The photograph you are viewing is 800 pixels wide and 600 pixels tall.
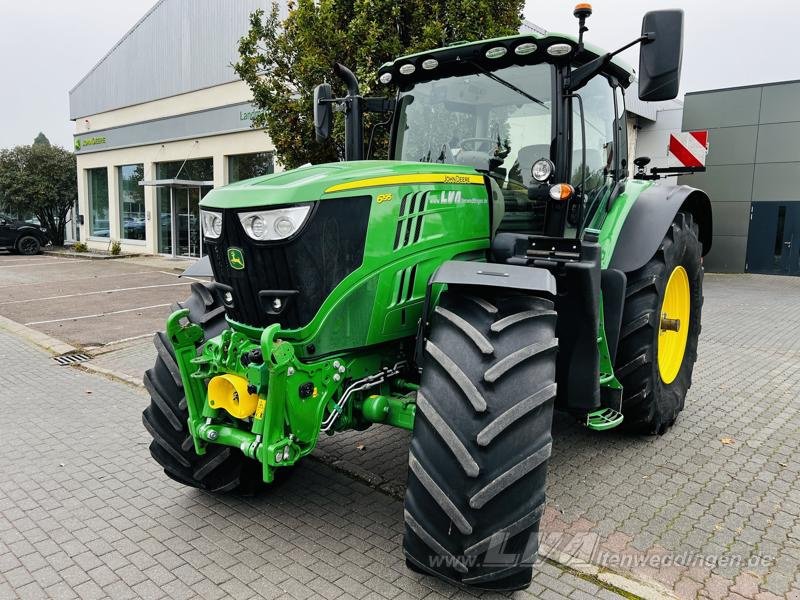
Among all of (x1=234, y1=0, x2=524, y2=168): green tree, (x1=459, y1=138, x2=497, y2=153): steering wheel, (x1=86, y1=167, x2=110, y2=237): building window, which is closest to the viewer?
A: (x1=459, y1=138, x2=497, y2=153): steering wheel

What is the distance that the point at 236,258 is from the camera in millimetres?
2979

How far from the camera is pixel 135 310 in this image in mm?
10914

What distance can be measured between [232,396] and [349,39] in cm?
660

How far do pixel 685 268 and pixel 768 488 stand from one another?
1.74m

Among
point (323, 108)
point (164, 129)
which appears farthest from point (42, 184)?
point (323, 108)

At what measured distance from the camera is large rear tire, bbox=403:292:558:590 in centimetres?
255

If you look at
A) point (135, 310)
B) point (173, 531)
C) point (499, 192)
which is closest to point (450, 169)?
point (499, 192)

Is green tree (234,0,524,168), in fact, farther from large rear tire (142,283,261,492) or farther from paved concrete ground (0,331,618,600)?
paved concrete ground (0,331,618,600)

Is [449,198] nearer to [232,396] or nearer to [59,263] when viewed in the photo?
[232,396]

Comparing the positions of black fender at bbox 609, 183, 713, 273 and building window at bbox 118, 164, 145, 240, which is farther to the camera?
building window at bbox 118, 164, 145, 240

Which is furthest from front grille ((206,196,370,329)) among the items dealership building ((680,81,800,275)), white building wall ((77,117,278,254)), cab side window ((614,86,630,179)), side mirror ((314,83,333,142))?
dealership building ((680,81,800,275))

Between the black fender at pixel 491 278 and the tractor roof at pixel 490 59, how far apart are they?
1.40 meters

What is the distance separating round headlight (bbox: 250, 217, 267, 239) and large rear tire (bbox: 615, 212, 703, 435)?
2.46 m

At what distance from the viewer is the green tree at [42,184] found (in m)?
25.6
